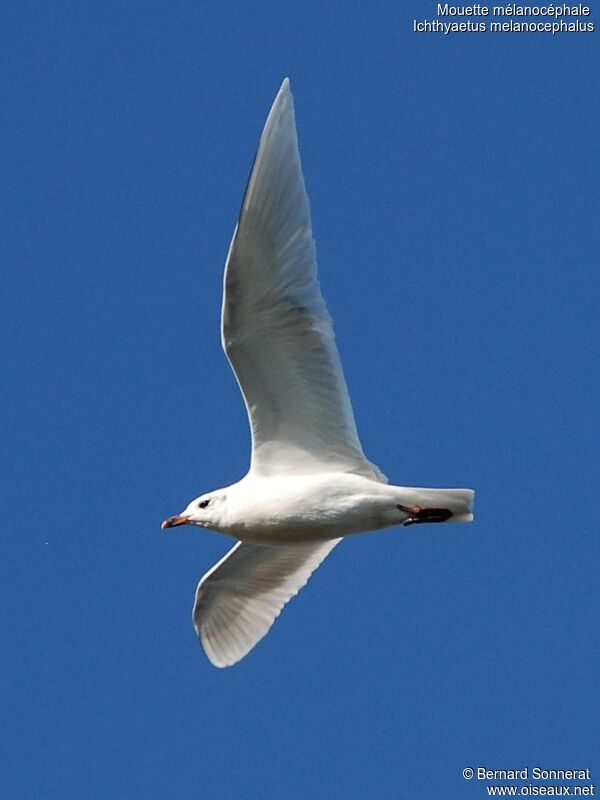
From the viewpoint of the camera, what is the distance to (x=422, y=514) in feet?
37.2

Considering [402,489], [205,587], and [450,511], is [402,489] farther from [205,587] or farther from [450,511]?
[205,587]

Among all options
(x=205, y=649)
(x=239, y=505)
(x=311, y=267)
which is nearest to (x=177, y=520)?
(x=239, y=505)

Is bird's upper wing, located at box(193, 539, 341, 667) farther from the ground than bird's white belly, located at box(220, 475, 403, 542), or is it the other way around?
bird's white belly, located at box(220, 475, 403, 542)

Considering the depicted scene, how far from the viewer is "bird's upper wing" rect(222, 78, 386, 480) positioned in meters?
11.0

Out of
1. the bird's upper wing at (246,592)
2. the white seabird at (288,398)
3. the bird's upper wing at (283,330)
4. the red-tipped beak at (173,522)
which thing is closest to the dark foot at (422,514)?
the white seabird at (288,398)

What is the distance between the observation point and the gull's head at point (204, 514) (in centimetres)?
1191

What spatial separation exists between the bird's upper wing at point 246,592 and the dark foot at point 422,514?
4.48ft

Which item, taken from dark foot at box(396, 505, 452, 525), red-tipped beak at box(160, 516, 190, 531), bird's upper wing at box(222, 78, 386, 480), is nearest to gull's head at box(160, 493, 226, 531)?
red-tipped beak at box(160, 516, 190, 531)

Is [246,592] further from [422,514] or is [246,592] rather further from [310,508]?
[422,514]

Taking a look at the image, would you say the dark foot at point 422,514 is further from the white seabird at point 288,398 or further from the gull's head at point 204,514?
the gull's head at point 204,514

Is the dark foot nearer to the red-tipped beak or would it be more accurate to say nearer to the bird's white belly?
the bird's white belly

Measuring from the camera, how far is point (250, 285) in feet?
36.6

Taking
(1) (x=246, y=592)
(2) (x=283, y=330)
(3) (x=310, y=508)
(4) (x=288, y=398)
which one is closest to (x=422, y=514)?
(3) (x=310, y=508)

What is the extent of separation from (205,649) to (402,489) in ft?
8.92
